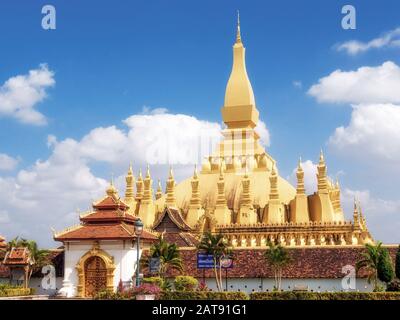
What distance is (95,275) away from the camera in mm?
45375

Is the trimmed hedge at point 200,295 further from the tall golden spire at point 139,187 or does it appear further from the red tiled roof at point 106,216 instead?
the tall golden spire at point 139,187

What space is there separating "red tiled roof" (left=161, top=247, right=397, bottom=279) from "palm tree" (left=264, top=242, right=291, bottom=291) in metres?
0.57

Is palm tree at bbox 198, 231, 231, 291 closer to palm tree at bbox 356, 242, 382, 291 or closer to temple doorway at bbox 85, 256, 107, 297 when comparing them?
temple doorway at bbox 85, 256, 107, 297

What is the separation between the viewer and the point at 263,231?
59.8 metres

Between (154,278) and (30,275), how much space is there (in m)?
12.0

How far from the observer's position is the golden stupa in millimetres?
59094

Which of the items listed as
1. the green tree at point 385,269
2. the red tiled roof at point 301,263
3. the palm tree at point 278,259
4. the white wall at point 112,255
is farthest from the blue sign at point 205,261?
the green tree at point 385,269

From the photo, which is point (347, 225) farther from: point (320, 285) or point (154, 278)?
point (154, 278)

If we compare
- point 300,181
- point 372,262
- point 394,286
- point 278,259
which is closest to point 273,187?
point 300,181

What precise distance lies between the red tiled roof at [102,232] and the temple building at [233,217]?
69 millimetres

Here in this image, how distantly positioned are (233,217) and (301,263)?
18.6m

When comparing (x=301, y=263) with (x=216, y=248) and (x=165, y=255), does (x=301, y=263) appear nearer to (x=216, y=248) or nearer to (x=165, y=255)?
(x=216, y=248)
